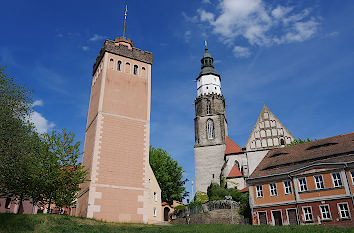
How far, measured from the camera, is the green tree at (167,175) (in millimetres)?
49250

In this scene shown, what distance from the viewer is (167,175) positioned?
4938 centimetres

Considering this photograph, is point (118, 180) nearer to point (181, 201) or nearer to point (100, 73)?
point (100, 73)

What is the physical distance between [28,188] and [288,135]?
36823mm

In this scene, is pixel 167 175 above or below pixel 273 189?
above

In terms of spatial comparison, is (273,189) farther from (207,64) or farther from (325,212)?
(207,64)

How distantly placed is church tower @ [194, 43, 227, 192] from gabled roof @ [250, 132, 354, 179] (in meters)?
18.8

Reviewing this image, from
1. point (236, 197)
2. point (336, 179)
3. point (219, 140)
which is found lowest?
point (236, 197)

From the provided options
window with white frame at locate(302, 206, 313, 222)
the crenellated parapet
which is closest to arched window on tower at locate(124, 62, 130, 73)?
the crenellated parapet

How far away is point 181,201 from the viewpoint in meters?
52.2

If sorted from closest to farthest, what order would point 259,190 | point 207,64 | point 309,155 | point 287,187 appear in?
point 287,187, point 309,155, point 259,190, point 207,64

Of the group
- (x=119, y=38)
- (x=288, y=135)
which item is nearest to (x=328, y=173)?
(x=288, y=135)

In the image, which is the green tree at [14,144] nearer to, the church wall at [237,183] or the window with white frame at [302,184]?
the window with white frame at [302,184]

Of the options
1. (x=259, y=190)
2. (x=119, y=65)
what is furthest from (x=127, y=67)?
(x=259, y=190)

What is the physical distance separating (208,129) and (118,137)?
29916 millimetres
